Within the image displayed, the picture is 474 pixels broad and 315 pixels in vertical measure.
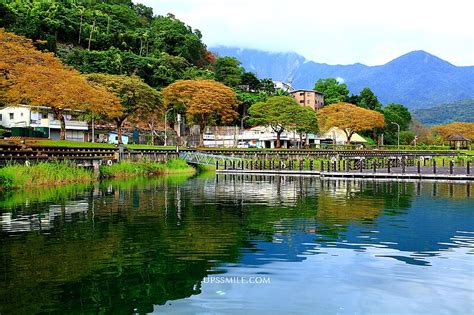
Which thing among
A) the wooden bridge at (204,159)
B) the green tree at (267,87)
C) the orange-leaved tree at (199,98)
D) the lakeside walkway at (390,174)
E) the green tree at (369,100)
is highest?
the green tree at (267,87)

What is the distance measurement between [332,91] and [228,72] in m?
34.3

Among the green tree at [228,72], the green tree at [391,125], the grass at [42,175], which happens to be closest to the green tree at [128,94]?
the grass at [42,175]

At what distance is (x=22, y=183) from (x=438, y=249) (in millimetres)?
26922

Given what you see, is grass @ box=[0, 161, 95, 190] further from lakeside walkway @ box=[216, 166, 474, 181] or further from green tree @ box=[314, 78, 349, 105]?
green tree @ box=[314, 78, 349, 105]

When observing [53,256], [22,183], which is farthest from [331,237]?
[22,183]

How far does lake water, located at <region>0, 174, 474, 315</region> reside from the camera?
29.9 ft

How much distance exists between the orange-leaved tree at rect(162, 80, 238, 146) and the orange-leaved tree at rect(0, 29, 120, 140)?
1057 inches

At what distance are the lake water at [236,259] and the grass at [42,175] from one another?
8506mm

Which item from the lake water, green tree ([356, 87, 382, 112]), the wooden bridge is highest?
green tree ([356, 87, 382, 112])

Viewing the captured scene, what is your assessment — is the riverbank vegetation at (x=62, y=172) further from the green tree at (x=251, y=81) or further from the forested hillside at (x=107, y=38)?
the green tree at (x=251, y=81)

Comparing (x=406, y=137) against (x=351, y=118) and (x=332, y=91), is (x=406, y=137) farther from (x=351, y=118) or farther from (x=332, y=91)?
(x=351, y=118)

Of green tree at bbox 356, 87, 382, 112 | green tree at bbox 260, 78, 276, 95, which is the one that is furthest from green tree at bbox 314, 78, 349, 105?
green tree at bbox 260, 78, 276, 95

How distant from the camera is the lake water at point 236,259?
9102 millimetres

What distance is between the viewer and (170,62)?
96500 millimetres
